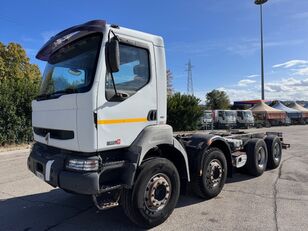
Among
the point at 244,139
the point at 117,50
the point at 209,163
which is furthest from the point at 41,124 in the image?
the point at 244,139

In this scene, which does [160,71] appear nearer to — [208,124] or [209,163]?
[209,163]

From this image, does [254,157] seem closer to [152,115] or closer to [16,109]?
[152,115]

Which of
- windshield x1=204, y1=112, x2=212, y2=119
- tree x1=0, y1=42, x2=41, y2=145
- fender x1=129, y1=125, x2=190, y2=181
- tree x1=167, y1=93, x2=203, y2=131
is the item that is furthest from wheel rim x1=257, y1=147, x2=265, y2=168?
windshield x1=204, y1=112, x2=212, y2=119

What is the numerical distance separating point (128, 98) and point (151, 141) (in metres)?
0.75

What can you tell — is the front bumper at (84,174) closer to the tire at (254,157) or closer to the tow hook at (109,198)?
the tow hook at (109,198)

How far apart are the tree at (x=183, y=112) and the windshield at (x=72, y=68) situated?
20.3 metres

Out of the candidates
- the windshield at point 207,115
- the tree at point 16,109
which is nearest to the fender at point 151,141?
the tree at point 16,109

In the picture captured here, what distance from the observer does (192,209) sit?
17.5ft

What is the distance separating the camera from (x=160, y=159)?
15.3 ft

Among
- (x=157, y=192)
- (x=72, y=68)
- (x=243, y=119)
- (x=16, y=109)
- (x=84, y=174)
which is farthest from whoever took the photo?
(x=243, y=119)

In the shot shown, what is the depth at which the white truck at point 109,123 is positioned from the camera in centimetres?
397

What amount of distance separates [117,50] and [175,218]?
2.83m

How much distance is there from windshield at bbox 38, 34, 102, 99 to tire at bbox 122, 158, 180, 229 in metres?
1.51

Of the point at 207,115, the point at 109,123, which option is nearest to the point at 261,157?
the point at 109,123
